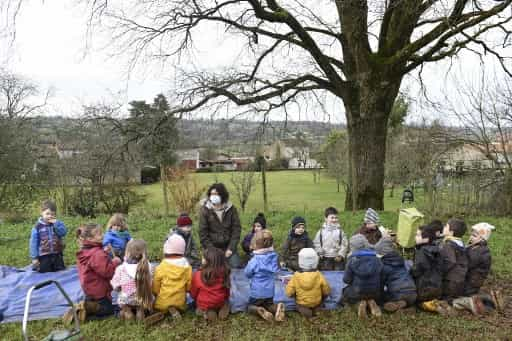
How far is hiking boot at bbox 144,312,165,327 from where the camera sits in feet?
13.7

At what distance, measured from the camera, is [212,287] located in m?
4.37

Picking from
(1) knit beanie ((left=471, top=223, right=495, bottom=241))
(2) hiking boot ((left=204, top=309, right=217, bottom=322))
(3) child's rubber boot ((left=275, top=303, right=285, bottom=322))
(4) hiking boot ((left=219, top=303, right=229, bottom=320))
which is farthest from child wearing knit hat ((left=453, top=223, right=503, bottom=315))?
(2) hiking boot ((left=204, top=309, right=217, bottom=322))

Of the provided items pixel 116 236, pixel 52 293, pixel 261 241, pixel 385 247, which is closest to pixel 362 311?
pixel 385 247

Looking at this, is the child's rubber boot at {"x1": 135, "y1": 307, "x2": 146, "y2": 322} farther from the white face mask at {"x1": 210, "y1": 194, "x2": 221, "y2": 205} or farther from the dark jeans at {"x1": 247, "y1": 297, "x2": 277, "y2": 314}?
the white face mask at {"x1": 210, "y1": 194, "x2": 221, "y2": 205}

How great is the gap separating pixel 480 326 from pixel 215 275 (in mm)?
2904

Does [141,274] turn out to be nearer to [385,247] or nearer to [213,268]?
[213,268]

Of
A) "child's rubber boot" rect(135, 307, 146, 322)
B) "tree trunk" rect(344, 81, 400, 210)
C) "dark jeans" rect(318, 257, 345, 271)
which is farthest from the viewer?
"tree trunk" rect(344, 81, 400, 210)

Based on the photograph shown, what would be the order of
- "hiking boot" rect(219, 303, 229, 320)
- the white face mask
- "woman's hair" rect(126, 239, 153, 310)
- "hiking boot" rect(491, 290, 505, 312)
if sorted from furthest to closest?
the white face mask < "hiking boot" rect(491, 290, 505, 312) < "hiking boot" rect(219, 303, 229, 320) < "woman's hair" rect(126, 239, 153, 310)

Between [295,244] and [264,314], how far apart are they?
68.6 inches

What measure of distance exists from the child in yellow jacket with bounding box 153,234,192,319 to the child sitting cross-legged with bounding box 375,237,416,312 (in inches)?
91.6

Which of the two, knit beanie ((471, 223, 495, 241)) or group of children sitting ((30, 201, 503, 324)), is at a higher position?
knit beanie ((471, 223, 495, 241))

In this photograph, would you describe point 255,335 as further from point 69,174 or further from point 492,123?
point 69,174

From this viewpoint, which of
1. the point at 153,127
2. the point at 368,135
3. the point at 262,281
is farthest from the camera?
the point at 368,135

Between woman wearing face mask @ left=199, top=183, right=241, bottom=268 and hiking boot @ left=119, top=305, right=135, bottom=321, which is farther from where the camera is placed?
woman wearing face mask @ left=199, top=183, right=241, bottom=268
